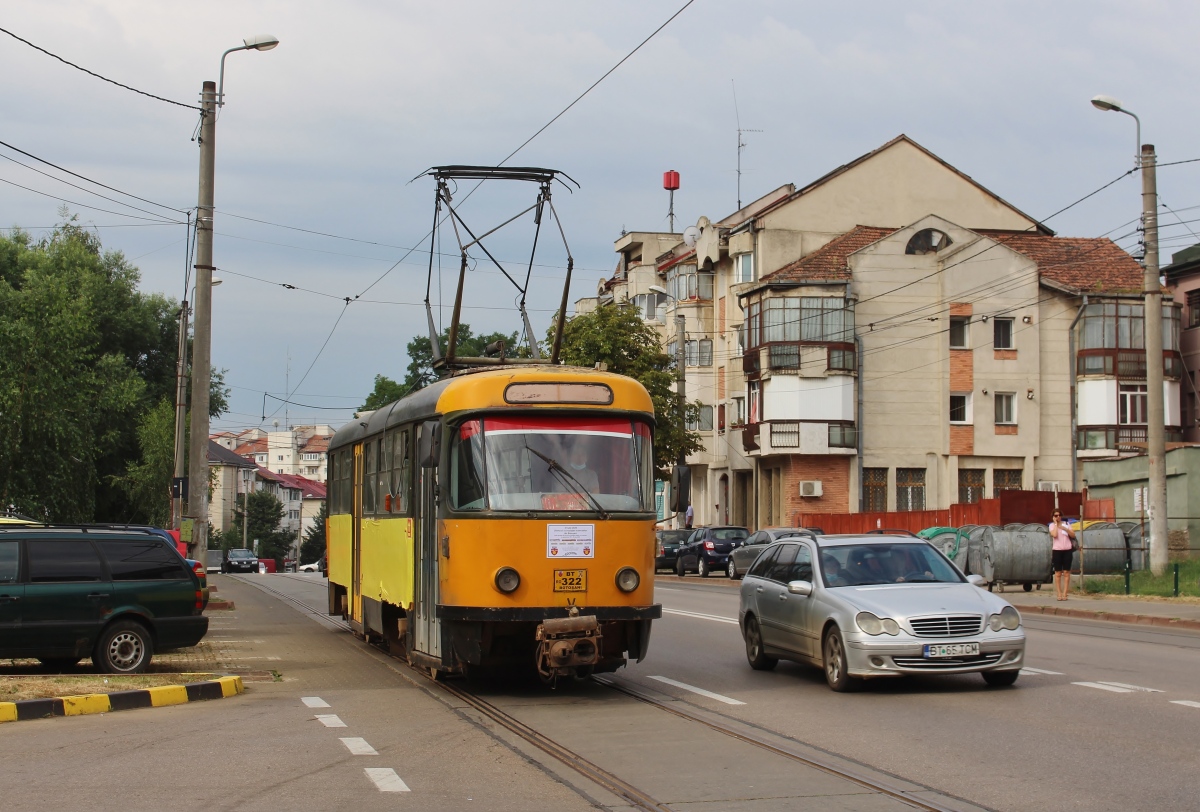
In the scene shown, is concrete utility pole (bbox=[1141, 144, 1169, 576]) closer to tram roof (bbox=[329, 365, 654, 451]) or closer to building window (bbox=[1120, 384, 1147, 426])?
tram roof (bbox=[329, 365, 654, 451])

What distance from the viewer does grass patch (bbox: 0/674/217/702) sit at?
12.6 m

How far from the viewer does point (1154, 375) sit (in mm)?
29047

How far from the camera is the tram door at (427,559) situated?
13.4 metres

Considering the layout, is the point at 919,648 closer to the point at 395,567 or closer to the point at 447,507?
the point at 447,507

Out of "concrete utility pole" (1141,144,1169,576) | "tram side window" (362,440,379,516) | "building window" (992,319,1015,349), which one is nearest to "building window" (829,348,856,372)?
"building window" (992,319,1015,349)

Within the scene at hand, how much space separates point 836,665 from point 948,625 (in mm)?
1131

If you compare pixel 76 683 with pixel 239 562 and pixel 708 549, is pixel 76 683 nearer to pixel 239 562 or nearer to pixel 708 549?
pixel 708 549

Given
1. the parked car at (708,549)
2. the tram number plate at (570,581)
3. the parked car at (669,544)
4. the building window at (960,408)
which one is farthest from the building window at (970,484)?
the tram number plate at (570,581)

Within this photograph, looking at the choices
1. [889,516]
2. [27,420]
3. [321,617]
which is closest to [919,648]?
[321,617]

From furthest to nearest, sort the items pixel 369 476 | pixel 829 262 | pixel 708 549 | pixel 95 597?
pixel 829 262 → pixel 708 549 → pixel 369 476 → pixel 95 597

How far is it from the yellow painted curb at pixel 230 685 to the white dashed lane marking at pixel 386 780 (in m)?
4.83

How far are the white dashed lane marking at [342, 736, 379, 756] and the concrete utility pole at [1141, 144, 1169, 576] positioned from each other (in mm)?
22011

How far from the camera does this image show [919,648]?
511 inches

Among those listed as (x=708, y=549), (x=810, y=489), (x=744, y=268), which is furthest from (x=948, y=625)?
(x=744, y=268)
